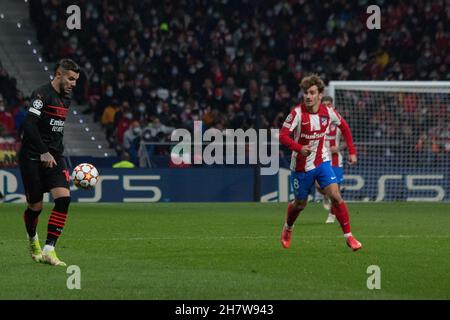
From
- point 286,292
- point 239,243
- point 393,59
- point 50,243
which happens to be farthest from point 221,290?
point 393,59

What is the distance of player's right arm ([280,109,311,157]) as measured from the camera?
42.6 ft

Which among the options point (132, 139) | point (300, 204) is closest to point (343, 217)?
point (300, 204)

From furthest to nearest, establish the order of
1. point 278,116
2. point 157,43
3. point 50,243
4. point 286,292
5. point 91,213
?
point 157,43 < point 278,116 < point 91,213 < point 50,243 < point 286,292

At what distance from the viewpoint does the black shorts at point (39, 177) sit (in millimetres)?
11461

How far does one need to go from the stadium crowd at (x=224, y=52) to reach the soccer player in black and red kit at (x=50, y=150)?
52.4 ft

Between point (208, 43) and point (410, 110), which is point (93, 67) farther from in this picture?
point (410, 110)

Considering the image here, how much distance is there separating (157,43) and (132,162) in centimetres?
652

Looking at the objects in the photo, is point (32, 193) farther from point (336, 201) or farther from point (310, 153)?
point (336, 201)

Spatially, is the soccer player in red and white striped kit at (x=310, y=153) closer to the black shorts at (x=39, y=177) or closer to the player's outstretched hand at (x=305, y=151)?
the player's outstretched hand at (x=305, y=151)

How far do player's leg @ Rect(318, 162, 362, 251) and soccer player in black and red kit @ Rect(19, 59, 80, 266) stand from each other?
3.32m

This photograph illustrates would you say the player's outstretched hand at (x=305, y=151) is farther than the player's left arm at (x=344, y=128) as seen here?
No

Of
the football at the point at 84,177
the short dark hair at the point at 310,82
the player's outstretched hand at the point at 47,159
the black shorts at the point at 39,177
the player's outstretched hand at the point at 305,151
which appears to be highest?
the short dark hair at the point at 310,82

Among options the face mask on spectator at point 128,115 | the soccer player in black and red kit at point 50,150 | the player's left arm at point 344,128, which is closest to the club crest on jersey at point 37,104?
the soccer player in black and red kit at point 50,150

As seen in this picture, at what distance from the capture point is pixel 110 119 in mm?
29281
